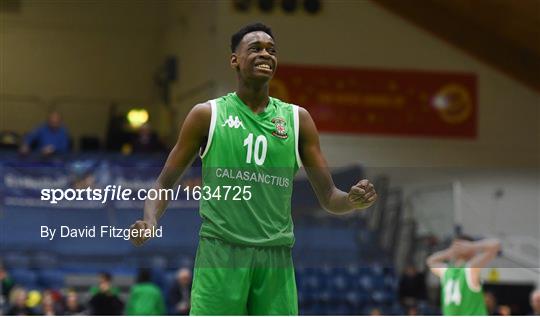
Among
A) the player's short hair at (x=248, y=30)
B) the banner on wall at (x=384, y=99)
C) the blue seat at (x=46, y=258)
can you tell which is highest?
the banner on wall at (x=384, y=99)

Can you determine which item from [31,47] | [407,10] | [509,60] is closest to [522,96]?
[509,60]

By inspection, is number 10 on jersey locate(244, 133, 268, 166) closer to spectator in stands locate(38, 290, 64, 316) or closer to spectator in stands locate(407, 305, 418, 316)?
spectator in stands locate(38, 290, 64, 316)

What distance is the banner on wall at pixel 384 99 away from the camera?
1661 centimetres

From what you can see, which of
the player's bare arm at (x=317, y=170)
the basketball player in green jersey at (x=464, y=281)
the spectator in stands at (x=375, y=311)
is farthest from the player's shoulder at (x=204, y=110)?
the spectator in stands at (x=375, y=311)

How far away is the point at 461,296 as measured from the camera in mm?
8688

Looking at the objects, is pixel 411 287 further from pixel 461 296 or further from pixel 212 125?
pixel 212 125

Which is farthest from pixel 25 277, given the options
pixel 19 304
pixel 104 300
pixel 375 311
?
pixel 375 311

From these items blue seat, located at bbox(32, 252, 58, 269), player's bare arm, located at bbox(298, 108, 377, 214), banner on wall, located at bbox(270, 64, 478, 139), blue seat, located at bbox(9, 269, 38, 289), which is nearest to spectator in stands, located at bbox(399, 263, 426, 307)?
banner on wall, located at bbox(270, 64, 478, 139)

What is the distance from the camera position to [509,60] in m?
17.0

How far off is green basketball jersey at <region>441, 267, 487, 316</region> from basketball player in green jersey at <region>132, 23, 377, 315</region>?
427cm

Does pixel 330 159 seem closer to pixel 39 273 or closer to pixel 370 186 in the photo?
pixel 39 273

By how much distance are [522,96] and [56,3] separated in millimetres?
7942

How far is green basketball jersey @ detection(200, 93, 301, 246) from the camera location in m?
4.46

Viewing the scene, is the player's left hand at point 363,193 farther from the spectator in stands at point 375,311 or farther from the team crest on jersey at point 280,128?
the spectator in stands at point 375,311
